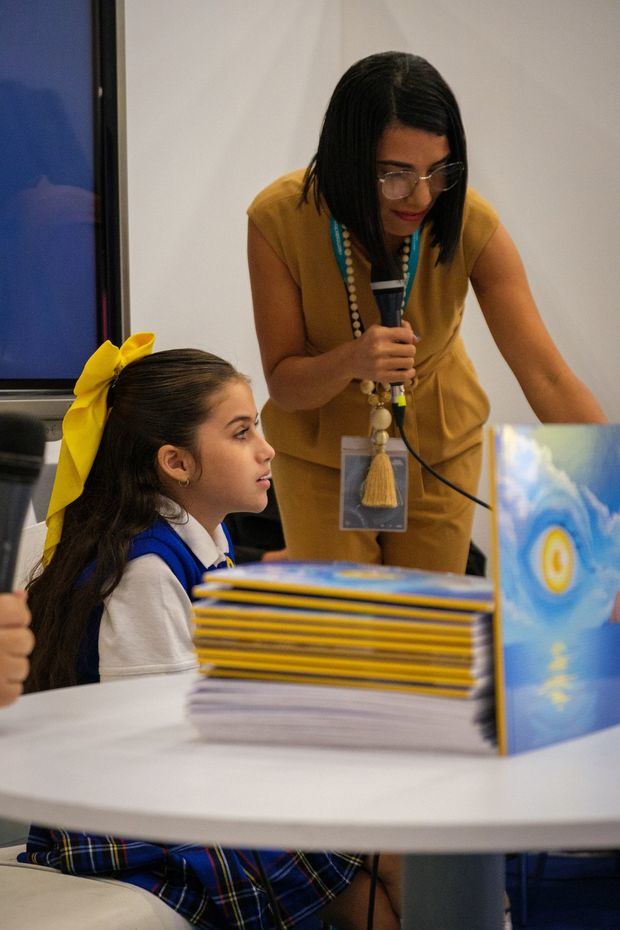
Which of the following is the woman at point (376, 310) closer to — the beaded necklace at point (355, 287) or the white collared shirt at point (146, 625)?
the beaded necklace at point (355, 287)

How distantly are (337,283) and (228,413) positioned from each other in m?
0.31

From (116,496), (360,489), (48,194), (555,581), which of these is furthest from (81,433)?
(48,194)

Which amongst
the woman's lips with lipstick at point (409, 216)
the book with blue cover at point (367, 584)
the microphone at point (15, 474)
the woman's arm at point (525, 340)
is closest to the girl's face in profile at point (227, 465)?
the woman's lips with lipstick at point (409, 216)

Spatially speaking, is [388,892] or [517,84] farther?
[517,84]

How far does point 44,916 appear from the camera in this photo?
995 mm

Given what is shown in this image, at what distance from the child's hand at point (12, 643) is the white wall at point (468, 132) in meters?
2.32

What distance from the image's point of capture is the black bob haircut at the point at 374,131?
1643mm

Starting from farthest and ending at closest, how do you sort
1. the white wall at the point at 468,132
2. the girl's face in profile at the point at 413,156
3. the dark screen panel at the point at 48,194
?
1. the white wall at the point at 468,132
2. the dark screen panel at the point at 48,194
3. the girl's face in profile at the point at 413,156

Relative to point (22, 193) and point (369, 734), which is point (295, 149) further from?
point (369, 734)

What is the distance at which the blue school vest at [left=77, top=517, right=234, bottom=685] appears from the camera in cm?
137

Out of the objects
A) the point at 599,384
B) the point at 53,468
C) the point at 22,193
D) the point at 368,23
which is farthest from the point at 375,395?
the point at 368,23

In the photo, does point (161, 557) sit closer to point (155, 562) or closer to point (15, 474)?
point (155, 562)

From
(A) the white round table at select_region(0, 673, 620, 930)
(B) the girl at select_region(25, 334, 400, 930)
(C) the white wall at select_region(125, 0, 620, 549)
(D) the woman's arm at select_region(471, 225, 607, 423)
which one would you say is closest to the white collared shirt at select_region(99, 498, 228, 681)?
(B) the girl at select_region(25, 334, 400, 930)

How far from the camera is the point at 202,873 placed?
1.16 m
